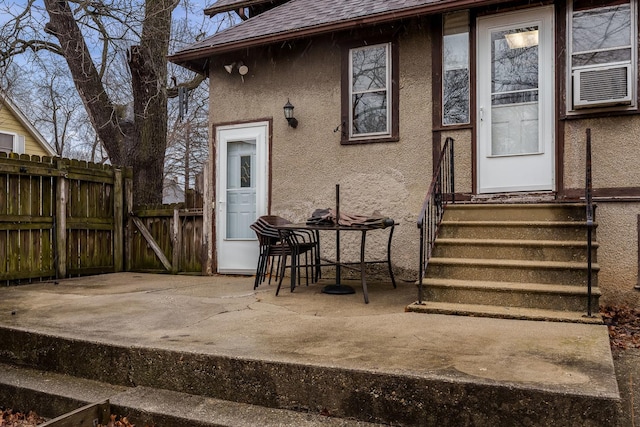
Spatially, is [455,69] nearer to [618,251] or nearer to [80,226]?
[618,251]

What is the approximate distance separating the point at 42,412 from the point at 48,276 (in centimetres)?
406

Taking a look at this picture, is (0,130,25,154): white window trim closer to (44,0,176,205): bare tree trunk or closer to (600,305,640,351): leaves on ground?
(44,0,176,205): bare tree trunk

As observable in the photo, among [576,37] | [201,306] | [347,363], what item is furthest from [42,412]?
[576,37]

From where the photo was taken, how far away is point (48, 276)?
21.5 feet

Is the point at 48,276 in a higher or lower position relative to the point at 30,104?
lower

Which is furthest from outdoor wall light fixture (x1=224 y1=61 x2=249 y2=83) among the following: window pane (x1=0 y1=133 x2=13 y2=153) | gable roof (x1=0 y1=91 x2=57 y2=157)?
window pane (x1=0 y1=133 x2=13 y2=153)

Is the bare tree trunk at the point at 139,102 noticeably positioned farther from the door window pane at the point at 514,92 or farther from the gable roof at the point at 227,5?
the door window pane at the point at 514,92

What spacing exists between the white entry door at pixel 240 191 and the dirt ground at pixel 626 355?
170 inches

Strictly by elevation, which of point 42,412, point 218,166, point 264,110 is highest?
point 264,110

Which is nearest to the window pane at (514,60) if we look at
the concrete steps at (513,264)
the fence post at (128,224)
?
the concrete steps at (513,264)

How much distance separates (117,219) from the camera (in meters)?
7.60

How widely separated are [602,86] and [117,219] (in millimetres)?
6776

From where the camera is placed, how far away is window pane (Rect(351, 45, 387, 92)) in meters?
6.12

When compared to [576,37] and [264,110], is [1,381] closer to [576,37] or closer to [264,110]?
[264,110]
